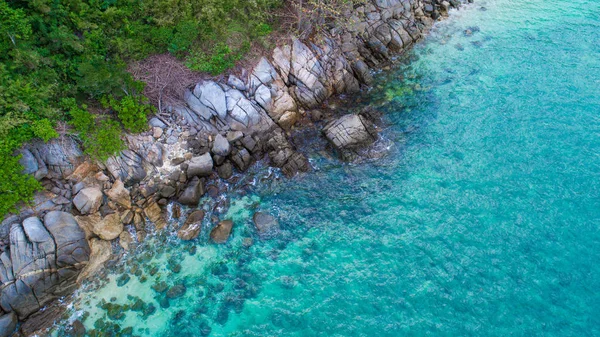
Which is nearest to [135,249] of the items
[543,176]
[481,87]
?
[543,176]

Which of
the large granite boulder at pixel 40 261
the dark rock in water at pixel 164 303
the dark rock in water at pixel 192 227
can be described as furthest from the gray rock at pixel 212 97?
the dark rock in water at pixel 164 303

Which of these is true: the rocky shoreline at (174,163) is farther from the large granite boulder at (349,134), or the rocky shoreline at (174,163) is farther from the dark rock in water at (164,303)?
the dark rock in water at (164,303)

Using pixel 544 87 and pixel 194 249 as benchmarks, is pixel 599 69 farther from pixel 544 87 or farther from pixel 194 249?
pixel 194 249

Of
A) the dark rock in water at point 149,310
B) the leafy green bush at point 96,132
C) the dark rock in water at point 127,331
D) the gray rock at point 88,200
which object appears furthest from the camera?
the leafy green bush at point 96,132

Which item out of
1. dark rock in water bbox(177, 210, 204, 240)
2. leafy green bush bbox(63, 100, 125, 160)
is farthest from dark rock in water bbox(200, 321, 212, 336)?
leafy green bush bbox(63, 100, 125, 160)

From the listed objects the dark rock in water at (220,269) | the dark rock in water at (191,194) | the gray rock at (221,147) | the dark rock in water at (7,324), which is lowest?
the dark rock in water at (220,269)

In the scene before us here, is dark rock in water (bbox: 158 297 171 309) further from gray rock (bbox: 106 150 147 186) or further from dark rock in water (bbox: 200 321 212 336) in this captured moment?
gray rock (bbox: 106 150 147 186)

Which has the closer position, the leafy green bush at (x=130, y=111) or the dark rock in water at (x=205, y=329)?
the dark rock in water at (x=205, y=329)
